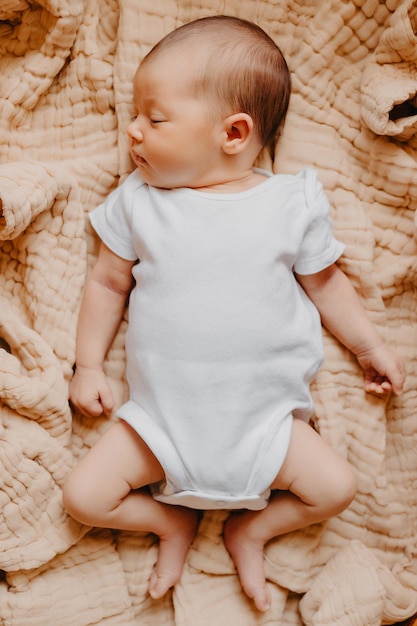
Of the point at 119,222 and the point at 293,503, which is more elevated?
the point at 119,222

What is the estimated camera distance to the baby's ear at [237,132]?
121 cm

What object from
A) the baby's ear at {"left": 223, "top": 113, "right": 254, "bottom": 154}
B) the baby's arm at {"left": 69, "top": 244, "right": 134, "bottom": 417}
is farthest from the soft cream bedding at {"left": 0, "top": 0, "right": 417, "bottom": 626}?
the baby's ear at {"left": 223, "top": 113, "right": 254, "bottom": 154}

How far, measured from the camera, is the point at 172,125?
1.21m

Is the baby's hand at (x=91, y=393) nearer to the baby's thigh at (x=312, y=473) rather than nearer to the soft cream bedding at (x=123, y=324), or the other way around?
the soft cream bedding at (x=123, y=324)

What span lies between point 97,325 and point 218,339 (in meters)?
0.22

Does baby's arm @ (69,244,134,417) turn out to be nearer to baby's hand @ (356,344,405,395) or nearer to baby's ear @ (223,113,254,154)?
baby's ear @ (223,113,254,154)

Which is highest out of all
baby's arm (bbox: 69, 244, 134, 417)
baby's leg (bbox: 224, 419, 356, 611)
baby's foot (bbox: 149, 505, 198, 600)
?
baby's arm (bbox: 69, 244, 134, 417)

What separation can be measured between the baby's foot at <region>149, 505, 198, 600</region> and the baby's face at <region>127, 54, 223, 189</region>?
21.9 inches

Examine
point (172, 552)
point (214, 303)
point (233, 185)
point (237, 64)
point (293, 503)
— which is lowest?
point (172, 552)

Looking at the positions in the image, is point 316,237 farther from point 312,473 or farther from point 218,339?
point 312,473

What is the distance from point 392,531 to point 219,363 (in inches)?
17.5

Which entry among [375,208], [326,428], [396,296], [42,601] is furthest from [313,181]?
[42,601]

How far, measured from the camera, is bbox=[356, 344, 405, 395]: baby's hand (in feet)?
4.34

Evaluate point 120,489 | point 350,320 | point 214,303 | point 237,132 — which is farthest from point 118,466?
point 237,132
